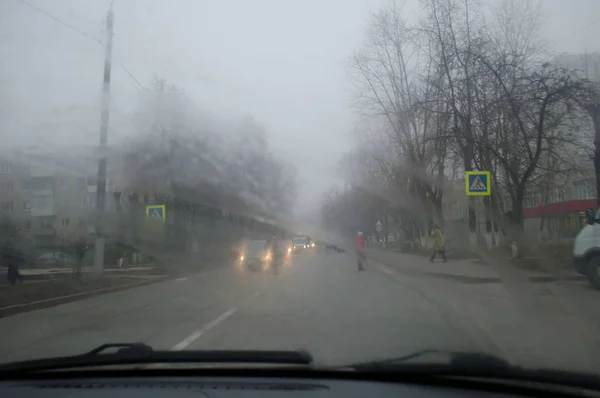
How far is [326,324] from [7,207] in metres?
9.42

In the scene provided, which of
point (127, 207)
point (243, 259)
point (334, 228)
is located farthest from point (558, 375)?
point (334, 228)

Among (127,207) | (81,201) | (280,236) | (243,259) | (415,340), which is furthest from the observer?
(280,236)

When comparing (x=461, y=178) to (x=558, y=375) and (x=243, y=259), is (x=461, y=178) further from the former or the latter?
(x=558, y=375)

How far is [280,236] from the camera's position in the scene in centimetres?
3738

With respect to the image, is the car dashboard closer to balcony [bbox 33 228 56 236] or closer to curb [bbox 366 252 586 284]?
balcony [bbox 33 228 56 236]

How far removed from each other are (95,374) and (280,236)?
33.4 metres

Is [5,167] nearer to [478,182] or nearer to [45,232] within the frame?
[45,232]

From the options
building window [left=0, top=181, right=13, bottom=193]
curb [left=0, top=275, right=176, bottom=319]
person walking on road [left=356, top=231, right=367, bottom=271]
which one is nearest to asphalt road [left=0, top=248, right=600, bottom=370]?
curb [left=0, top=275, right=176, bottom=319]

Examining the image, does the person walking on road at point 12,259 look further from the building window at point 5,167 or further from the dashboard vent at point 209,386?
the dashboard vent at point 209,386

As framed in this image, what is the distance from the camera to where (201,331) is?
8.80m

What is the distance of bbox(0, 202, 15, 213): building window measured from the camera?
14259 mm

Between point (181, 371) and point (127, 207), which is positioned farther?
point (127, 207)

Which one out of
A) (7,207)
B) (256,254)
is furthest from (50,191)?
(256,254)

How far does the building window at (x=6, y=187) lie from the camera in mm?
14091
